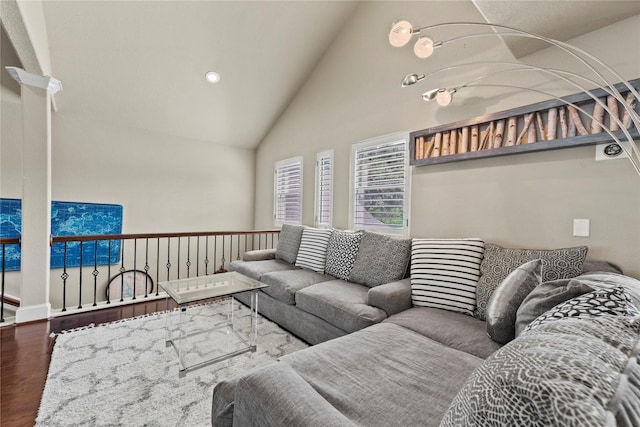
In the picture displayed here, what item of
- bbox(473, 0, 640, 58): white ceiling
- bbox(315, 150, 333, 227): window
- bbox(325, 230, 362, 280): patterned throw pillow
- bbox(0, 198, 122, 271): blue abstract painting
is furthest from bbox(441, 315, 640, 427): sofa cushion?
bbox(0, 198, 122, 271): blue abstract painting

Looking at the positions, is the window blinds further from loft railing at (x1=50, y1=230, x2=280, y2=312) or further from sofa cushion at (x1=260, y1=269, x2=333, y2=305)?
loft railing at (x1=50, y1=230, x2=280, y2=312)

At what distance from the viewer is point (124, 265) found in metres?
4.18

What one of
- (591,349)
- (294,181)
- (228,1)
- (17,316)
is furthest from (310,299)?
(228,1)

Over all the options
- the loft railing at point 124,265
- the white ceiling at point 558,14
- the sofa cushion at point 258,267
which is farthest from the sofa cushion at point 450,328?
the loft railing at point 124,265

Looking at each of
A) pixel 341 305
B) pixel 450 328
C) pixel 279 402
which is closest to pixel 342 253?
pixel 341 305

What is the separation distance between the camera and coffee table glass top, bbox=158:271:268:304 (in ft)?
6.79

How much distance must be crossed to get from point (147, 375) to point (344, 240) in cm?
197

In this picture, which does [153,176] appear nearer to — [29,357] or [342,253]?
[29,357]

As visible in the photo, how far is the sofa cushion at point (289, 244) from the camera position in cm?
344

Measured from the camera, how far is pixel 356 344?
1.38 m

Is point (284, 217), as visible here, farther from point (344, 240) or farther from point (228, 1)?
point (228, 1)

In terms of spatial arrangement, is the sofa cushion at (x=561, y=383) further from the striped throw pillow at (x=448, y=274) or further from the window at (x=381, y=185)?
the window at (x=381, y=185)

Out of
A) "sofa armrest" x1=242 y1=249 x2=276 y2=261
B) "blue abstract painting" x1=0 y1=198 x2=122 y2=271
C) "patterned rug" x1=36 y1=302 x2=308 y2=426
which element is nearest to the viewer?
"patterned rug" x1=36 y1=302 x2=308 y2=426

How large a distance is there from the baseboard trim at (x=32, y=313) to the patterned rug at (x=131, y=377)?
0.66m
